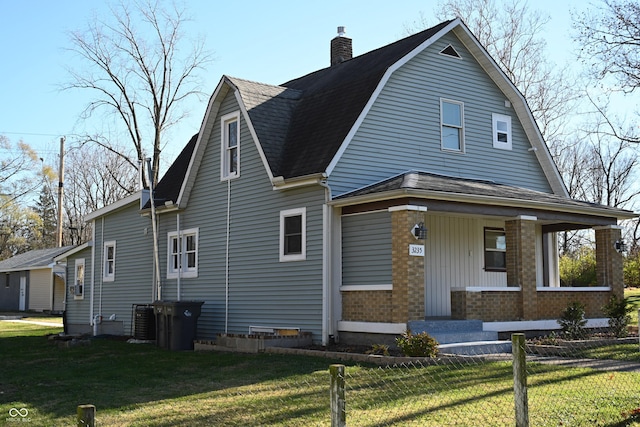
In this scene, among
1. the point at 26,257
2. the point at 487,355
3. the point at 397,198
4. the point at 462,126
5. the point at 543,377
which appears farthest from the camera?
the point at 26,257

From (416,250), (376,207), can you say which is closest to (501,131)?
(376,207)

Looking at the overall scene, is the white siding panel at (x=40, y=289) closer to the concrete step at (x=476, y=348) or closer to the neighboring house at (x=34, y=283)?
the neighboring house at (x=34, y=283)

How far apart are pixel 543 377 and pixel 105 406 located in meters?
6.27

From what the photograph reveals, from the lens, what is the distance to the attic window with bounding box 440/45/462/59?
61.8 feet

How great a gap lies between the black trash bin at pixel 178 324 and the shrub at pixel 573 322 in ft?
28.6

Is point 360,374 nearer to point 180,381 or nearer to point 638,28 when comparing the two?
point 180,381

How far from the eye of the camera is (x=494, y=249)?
19031mm

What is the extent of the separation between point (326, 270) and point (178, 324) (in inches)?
178

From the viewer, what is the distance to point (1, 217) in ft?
204

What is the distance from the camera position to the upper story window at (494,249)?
18859mm

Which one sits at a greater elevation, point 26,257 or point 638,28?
point 638,28

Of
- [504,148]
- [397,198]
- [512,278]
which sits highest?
[504,148]

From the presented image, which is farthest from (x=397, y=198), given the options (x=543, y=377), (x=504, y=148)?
(x=504, y=148)

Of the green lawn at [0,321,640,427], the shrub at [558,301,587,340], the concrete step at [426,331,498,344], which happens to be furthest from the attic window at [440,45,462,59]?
the green lawn at [0,321,640,427]
